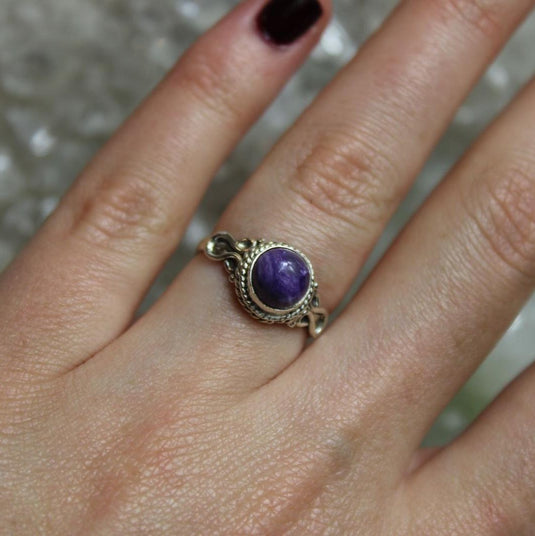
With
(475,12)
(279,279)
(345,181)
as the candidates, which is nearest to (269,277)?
(279,279)

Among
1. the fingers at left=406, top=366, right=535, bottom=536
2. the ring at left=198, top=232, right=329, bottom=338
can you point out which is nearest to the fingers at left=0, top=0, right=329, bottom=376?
the ring at left=198, top=232, right=329, bottom=338

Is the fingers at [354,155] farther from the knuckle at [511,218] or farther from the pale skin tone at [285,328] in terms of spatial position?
the knuckle at [511,218]

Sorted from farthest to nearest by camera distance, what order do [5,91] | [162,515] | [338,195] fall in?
[5,91]
[338,195]
[162,515]

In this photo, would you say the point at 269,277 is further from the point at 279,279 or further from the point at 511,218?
the point at 511,218

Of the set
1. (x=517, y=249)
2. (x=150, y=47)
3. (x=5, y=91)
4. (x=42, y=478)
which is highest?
(x=517, y=249)

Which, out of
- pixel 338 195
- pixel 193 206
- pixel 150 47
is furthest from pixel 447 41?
pixel 150 47

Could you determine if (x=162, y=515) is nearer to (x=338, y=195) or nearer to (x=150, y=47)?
(x=338, y=195)

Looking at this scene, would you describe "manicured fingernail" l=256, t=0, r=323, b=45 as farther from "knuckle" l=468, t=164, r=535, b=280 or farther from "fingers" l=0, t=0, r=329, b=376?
"knuckle" l=468, t=164, r=535, b=280
